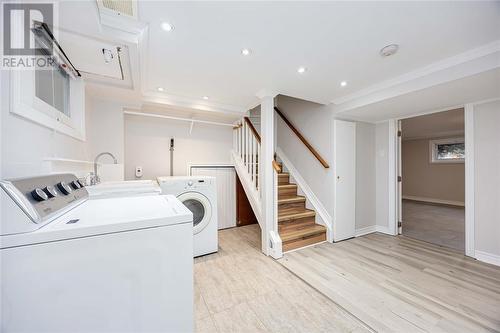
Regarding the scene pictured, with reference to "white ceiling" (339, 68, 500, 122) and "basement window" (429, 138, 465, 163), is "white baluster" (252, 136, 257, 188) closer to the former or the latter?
"white ceiling" (339, 68, 500, 122)

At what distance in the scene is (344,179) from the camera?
294cm

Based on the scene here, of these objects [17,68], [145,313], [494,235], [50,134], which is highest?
[17,68]

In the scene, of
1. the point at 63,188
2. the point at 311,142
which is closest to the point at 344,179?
the point at 311,142

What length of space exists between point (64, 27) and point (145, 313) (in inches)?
68.1

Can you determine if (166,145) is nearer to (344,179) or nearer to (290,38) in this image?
(290,38)

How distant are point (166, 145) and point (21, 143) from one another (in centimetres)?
220

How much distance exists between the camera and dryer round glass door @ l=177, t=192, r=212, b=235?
242 cm

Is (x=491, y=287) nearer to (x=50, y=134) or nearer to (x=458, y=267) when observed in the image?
(x=458, y=267)

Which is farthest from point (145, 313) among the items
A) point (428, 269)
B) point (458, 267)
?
point (458, 267)

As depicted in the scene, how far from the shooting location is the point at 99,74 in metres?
1.85

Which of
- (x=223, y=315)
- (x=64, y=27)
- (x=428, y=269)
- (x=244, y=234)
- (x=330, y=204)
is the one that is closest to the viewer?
(x=64, y=27)

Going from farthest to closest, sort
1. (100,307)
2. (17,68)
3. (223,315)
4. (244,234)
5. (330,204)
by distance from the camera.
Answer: (244,234) < (330,204) < (223,315) < (17,68) < (100,307)

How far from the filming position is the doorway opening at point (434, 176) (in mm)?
3519

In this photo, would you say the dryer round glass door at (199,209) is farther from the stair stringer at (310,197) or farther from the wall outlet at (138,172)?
the stair stringer at (310,197)
